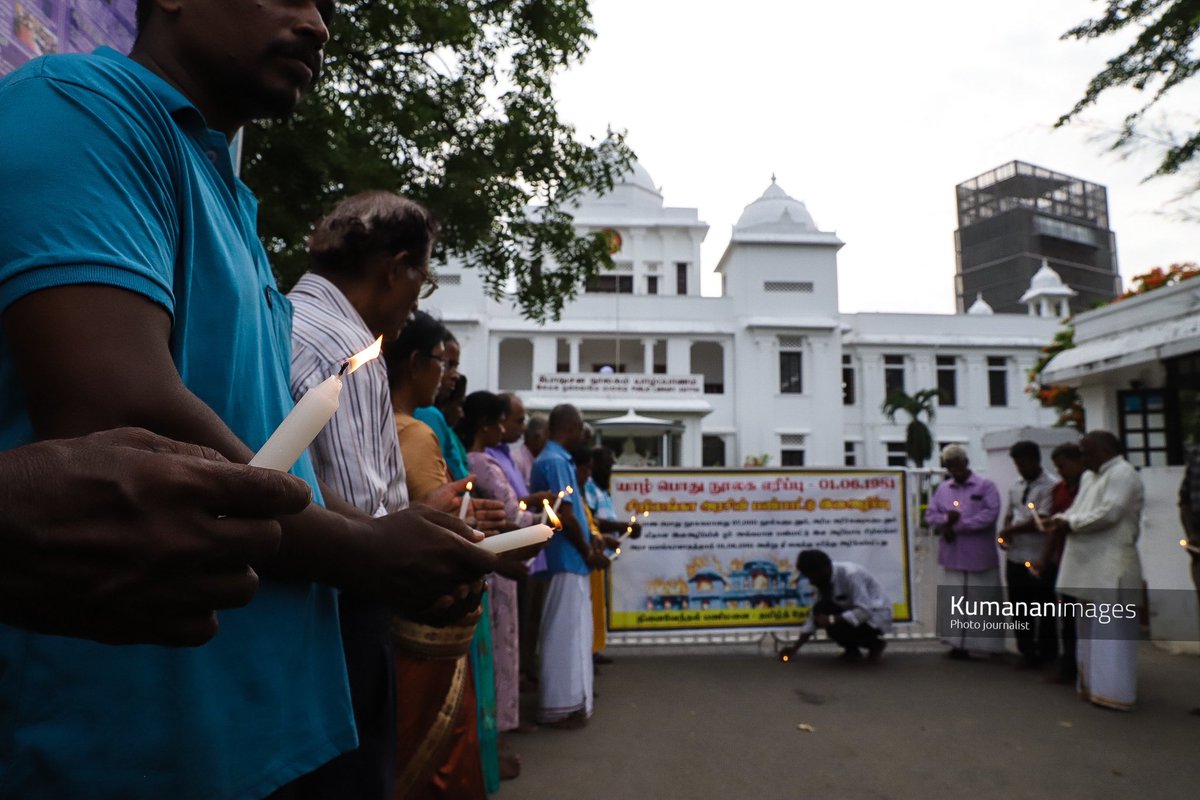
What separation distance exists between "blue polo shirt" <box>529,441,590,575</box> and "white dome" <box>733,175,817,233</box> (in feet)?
79.0

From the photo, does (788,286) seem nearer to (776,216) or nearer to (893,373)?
(776,216)

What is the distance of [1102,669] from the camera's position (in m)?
4.52

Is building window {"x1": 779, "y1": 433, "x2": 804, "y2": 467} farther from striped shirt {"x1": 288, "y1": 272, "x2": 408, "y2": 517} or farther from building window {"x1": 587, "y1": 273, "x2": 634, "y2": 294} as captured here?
striped shirt {"x1": 288, "y1": 272, "x2": 408, "y2": 517}

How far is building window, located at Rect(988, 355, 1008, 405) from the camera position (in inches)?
1079

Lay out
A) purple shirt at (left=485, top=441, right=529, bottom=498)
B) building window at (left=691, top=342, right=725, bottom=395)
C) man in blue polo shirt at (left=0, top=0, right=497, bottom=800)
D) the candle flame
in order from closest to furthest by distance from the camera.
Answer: man in blue polo shirt at (left=0, top=0, right=497, bottom=800) → the candle flame → purple shirt at (left=485, top=441, right=529, bottom=498) → building window at (left=691, top=342, right=725, bottom=395)

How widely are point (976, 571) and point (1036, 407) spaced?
24.4m

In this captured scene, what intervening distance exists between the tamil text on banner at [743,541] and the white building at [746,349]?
1575 centimetres

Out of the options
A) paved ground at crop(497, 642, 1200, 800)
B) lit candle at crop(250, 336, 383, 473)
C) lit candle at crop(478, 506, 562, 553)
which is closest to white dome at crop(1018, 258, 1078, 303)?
paved ground at crop(497, 642, 1200, 800)

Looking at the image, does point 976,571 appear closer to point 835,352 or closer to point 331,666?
point 331,666

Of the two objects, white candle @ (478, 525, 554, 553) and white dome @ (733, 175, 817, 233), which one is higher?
white dome @ (733, 175, 817, 233)

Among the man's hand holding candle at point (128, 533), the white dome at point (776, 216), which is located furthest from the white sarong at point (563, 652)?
the white dome at point (776, 216)

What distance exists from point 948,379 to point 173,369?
29937 millimetres

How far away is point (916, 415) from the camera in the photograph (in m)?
24.7

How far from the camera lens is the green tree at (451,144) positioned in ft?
17.4
